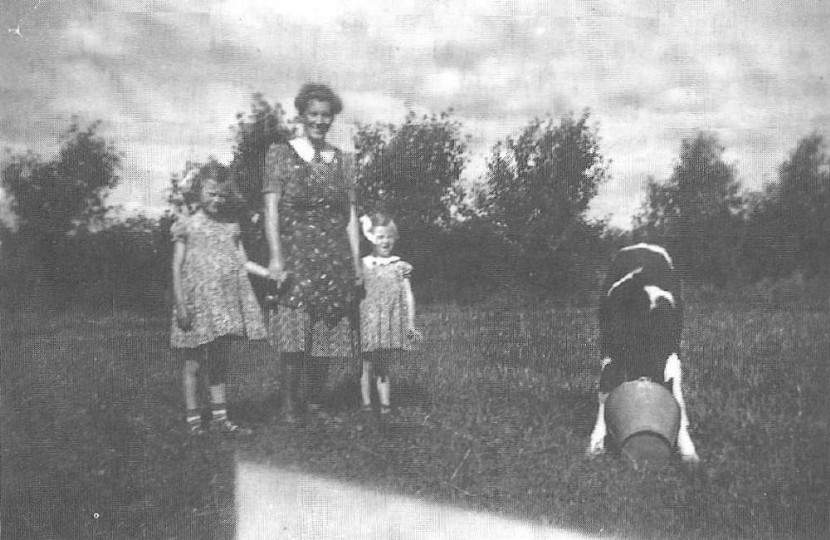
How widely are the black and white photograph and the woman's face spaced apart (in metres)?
0.01

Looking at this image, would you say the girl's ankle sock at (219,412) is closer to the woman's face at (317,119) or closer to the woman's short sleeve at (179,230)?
the woman's short sleeve at (179,230)

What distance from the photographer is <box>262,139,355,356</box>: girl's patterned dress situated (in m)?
3.15

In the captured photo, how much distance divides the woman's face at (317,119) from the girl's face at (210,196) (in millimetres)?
456

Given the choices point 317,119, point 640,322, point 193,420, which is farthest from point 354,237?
point 640,322

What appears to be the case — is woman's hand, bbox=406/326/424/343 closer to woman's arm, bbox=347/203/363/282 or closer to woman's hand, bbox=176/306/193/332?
woman's arm, bbox=347/203/363/282

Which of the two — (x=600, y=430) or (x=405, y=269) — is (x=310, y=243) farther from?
(x=600, y=430)

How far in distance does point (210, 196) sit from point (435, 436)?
1452mm

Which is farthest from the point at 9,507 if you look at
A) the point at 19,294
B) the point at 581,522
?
the point at 581,522

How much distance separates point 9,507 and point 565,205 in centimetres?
284

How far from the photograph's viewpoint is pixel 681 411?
3.29m

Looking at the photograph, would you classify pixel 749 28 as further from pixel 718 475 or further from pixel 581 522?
pixel 581 522

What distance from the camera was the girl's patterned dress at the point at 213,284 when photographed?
3.12m

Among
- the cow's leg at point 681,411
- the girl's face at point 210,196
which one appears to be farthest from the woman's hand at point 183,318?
A: the cow's leg at point 681,411

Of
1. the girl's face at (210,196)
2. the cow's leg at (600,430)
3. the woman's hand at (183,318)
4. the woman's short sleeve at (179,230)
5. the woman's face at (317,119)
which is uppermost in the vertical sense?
the woman's face at (317,119)
